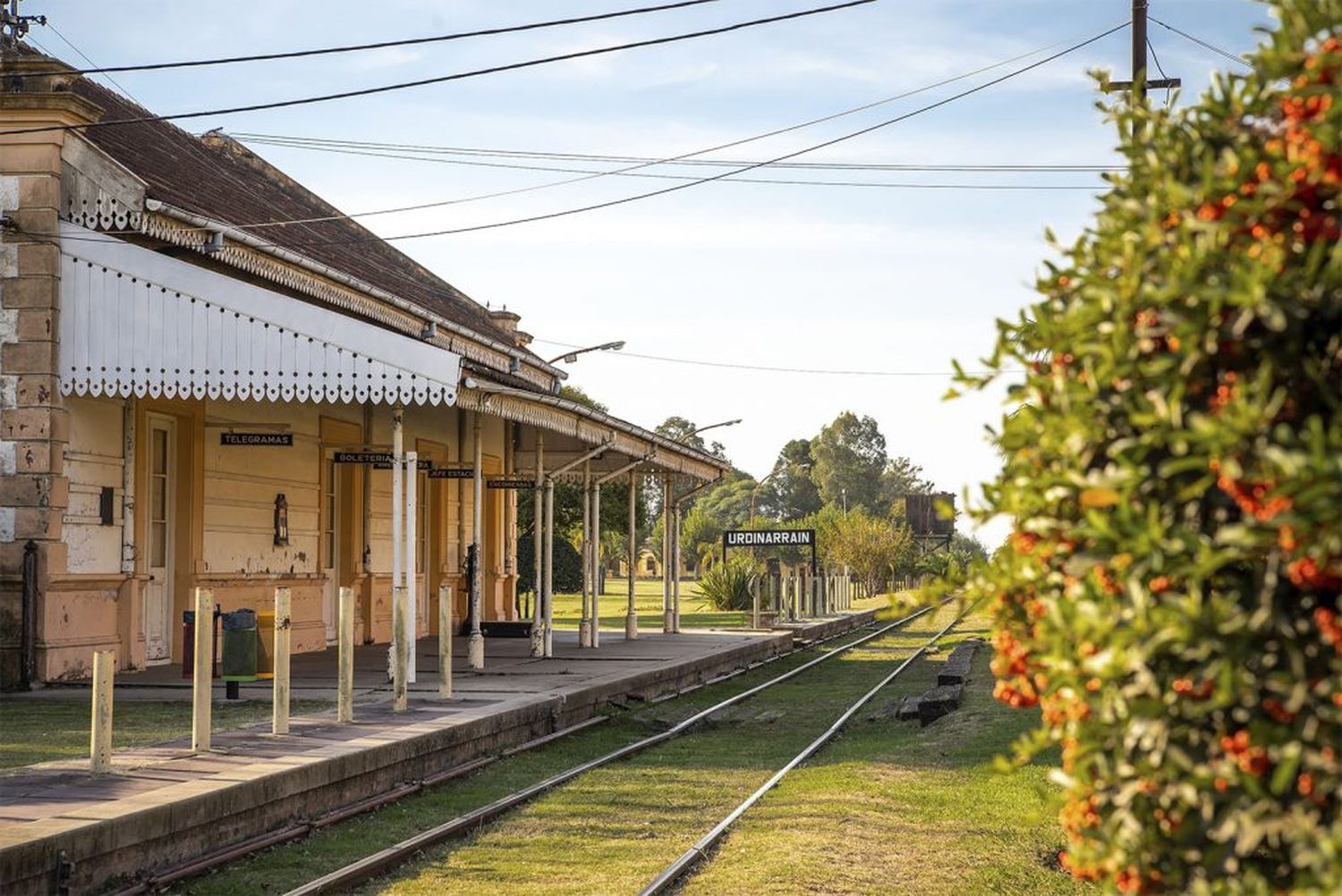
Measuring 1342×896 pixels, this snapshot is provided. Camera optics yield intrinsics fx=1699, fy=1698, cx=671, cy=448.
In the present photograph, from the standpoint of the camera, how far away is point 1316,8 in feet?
10.9

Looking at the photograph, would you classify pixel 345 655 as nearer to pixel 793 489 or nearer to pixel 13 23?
pixel 13 23

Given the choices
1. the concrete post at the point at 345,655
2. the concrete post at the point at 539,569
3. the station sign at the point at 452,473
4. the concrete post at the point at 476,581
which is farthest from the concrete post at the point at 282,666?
the concrete post at the point at 539,569

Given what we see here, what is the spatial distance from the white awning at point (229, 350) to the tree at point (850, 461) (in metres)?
139

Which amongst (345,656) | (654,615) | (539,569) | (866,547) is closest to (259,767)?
(345,656)

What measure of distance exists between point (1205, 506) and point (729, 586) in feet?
137

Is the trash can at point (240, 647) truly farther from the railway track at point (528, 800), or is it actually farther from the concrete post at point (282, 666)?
the railway track at point (528, 800)

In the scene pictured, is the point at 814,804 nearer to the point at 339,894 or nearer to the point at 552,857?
the point at 552,857

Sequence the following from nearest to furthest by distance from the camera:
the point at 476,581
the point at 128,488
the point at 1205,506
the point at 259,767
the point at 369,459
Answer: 1. the point at 1205,506
2. the point at 259,767
3. the point at 128,488
4. the point at 369,459
5. the point at 476,581

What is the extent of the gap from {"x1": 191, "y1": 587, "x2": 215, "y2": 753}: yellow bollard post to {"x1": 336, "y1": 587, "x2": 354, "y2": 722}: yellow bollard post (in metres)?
1.81

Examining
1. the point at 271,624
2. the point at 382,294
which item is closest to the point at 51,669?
the point at 271,624

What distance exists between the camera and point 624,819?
1112 centimetres

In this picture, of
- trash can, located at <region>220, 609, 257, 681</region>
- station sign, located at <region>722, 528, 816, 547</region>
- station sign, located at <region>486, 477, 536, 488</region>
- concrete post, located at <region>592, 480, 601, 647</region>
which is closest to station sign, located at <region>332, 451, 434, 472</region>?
trash can, located at <region>220, 609, 257, 681</region>

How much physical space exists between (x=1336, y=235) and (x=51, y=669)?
583 inches

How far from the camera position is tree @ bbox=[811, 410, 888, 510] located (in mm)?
159000
